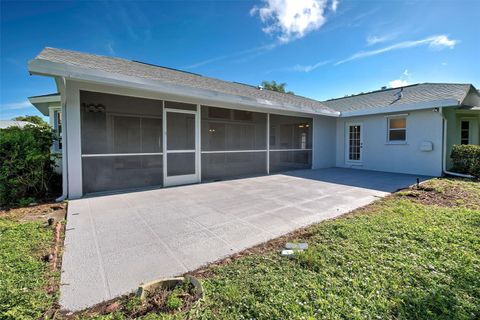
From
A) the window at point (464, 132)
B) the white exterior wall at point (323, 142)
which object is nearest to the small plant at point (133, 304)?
the white exterior wall at point (323, 142)

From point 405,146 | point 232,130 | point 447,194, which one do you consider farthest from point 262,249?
point 405,146

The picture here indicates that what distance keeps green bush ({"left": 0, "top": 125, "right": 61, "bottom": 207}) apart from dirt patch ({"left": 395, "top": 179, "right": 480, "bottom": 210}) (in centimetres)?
884

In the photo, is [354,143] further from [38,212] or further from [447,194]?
[38,212]

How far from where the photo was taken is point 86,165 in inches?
217

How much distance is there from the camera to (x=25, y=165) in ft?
16.8

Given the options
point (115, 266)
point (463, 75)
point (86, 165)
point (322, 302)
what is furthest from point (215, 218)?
point (463, 75)

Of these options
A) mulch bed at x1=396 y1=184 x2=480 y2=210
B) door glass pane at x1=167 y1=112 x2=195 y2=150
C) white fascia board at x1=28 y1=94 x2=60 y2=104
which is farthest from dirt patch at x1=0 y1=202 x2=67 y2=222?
mulch bed at x1=396 y1=184 x2=480 y2=210

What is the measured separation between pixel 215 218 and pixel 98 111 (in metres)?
4.29

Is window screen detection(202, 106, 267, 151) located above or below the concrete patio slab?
above

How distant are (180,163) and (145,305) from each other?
540 cm

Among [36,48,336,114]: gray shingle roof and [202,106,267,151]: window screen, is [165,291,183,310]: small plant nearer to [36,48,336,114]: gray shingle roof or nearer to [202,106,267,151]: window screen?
[36,48,336,114]: gray shingle roof

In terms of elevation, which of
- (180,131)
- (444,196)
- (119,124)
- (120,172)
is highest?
(119,124)

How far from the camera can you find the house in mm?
5359

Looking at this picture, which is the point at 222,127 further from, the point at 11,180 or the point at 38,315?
the point at 38,315
